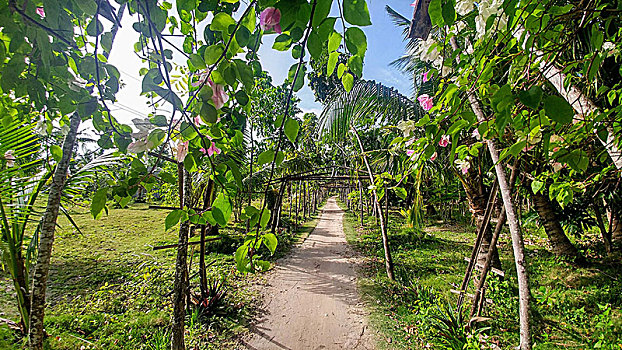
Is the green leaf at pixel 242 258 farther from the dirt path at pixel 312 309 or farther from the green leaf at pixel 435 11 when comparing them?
the dirt path at pixel 312 309

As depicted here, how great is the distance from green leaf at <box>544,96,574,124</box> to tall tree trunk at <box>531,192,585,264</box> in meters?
4.88

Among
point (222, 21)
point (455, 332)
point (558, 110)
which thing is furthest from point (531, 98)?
point (455, 332)

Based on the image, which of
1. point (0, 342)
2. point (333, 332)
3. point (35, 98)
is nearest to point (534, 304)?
point (333, 332)

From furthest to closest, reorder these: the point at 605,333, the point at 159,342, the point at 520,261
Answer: the point at 159,342 → the point at 605,333 → the point at 520,261

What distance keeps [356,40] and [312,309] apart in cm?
379

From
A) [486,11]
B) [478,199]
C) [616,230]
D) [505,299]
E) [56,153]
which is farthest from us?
[616,230]

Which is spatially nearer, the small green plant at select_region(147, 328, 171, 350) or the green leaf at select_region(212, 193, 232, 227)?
the green leaf at select_region(212, 193, 232, 227)

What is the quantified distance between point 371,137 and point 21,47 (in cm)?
1116

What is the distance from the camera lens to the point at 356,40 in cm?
36

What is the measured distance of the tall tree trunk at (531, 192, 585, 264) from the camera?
4180mm

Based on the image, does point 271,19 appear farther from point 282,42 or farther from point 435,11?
point 435,11

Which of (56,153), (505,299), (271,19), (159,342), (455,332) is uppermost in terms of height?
(271,19)

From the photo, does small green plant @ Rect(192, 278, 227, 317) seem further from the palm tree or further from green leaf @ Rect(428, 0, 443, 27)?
green leaf @ Rect(428, 0, 443, 27)

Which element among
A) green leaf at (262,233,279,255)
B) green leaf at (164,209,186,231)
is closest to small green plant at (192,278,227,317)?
green leaf at (164,209,186,231)
